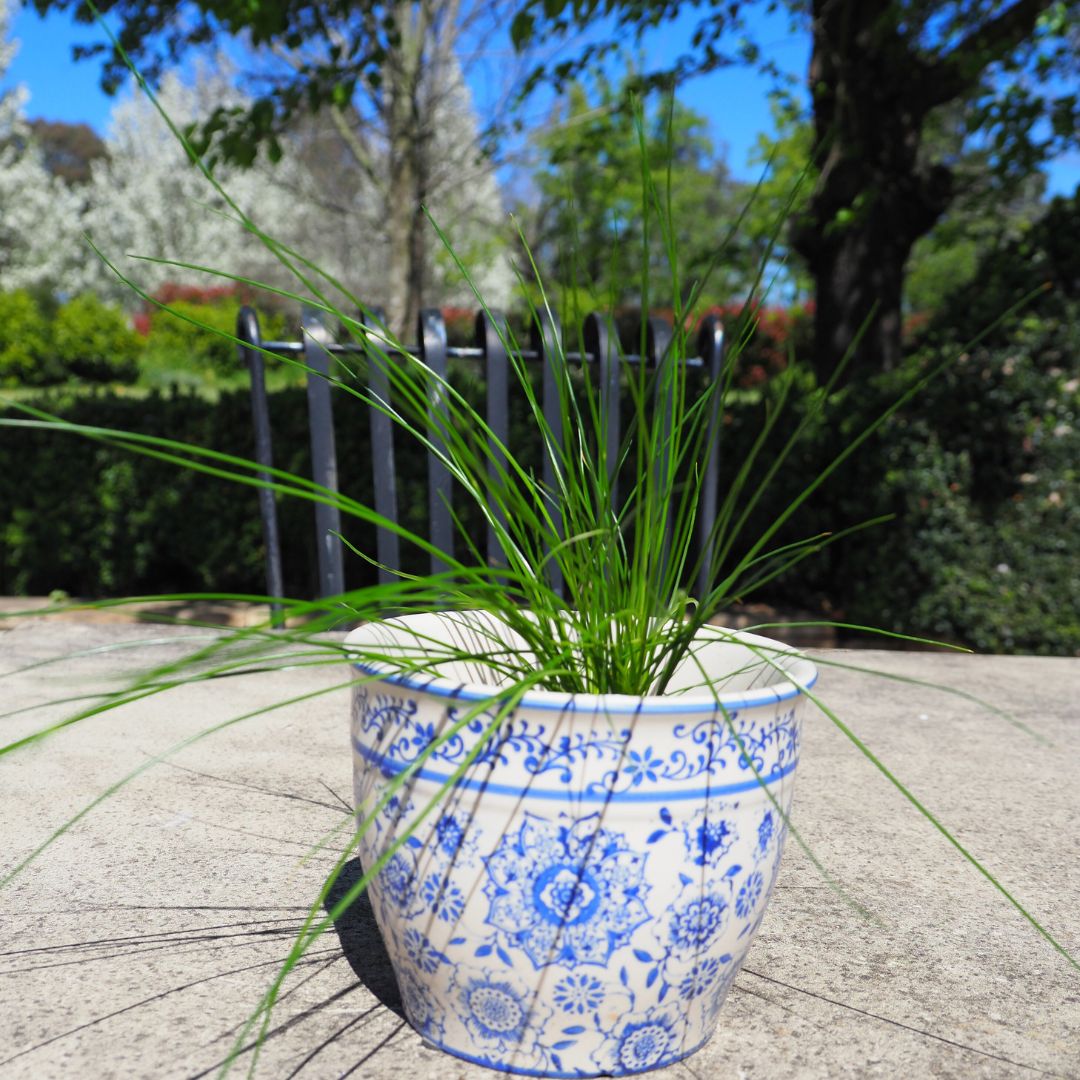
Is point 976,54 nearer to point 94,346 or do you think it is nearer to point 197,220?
point 94,346

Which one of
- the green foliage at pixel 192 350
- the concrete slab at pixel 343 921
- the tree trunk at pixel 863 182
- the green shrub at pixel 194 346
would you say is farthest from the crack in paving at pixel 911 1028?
the green shrub at pixel 194 346

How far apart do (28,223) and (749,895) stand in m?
31.5

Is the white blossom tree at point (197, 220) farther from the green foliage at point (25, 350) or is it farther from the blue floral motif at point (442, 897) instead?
the blue floral motif at point (442, 897)

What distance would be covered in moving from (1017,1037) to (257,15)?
4.58m

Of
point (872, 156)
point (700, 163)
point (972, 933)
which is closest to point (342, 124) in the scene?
point (872, 156)

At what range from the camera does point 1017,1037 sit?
1.27 m

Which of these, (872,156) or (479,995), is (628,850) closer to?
(479,995)

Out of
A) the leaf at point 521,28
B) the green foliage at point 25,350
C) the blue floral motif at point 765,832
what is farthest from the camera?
the green foliage at point 25,350

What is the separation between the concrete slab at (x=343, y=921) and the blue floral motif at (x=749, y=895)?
22cm

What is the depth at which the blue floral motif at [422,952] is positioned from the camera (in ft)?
3.62

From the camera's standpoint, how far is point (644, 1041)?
3.73 feet

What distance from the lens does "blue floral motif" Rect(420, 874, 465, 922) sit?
3.48 feet

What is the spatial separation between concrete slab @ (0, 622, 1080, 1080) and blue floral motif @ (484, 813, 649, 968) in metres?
0.24

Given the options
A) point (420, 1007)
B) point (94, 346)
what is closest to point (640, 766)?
point (420, 1007)
